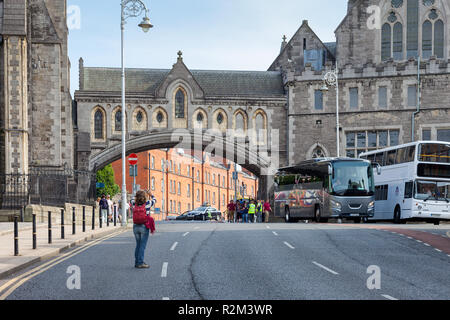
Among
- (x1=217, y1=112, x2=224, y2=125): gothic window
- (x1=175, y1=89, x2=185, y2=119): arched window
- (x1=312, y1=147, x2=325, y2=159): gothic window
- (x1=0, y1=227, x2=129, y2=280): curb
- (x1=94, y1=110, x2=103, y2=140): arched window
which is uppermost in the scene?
(x1=175, y1=89, x2=185, y2=119): arched window

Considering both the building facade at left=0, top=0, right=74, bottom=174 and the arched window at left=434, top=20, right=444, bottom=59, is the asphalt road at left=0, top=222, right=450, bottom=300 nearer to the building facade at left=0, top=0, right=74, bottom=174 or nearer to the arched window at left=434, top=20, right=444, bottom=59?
the building facade at left=0, top=0, right=74, bottom=174

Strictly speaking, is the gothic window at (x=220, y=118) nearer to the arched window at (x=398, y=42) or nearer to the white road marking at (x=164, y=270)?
the arched window at (x=398, y=42)

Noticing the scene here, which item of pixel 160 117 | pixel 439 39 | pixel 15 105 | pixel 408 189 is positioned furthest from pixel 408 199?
pixel 160 117

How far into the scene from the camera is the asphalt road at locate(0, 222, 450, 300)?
9.88 m

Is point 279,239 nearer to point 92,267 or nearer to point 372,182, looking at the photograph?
point 92,267

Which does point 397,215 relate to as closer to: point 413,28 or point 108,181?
point 413,28

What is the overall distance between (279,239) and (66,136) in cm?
2103

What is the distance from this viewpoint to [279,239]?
1958 centimetres

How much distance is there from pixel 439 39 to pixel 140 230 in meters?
34.9

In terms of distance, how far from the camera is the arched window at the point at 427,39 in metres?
42.8

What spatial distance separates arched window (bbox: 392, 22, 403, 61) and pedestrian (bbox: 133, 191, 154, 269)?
33.9 m

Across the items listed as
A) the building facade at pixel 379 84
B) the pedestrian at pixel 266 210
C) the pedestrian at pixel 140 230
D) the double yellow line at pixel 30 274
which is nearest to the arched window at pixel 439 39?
the building facade at pixel 379 84

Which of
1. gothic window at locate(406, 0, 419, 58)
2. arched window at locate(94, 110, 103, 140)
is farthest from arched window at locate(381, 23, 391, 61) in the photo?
arched window at locate(94, 110, 103, 140)

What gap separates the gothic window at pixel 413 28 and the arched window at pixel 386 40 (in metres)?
1.19
